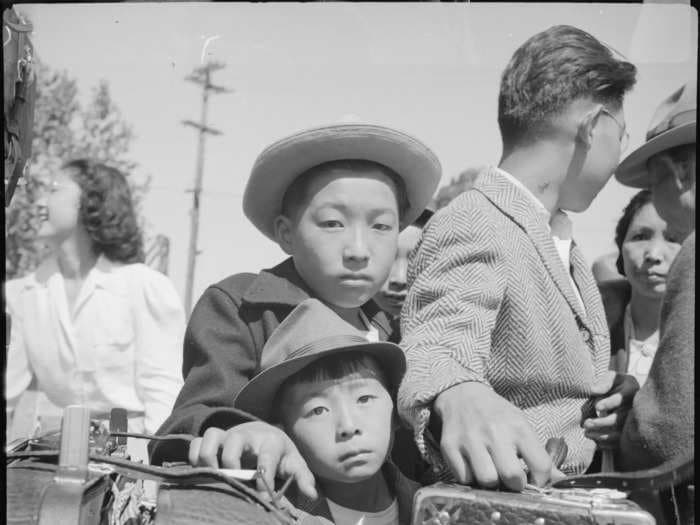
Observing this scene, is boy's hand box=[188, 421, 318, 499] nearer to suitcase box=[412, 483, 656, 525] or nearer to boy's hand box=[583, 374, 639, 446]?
suitcase box=[412, 483, 656, 525]

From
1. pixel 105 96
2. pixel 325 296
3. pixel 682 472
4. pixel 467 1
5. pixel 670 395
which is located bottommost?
pixel 682 472

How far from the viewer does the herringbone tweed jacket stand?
5.00 ft

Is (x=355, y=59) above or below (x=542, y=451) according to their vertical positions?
above

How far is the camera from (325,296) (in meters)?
1.72

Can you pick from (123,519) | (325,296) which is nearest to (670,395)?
(325,296)

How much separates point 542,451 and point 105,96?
111cm

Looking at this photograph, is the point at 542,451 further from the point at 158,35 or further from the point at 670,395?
the point at 158,35

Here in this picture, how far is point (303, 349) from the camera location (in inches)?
61.1

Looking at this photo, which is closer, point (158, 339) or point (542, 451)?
point (542, 451)

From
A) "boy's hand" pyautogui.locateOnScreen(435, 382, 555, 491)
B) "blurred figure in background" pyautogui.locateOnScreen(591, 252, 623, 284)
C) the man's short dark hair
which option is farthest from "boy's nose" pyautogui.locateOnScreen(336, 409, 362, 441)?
"blurred figure in background" pyautogui.locateOnScreen(591, 252, 623, 284)

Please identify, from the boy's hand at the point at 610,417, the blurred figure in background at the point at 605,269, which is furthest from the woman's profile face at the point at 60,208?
the blurred figure in background at the point at 605,269

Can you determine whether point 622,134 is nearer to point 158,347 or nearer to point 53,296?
point 158,347

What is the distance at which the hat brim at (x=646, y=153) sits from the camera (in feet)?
5.80

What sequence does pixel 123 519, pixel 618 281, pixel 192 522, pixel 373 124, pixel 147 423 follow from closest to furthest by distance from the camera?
pixel 192 522 < pixel 123 519 < pixel 373 124 < pixel 147 423 < pixel 618 281
